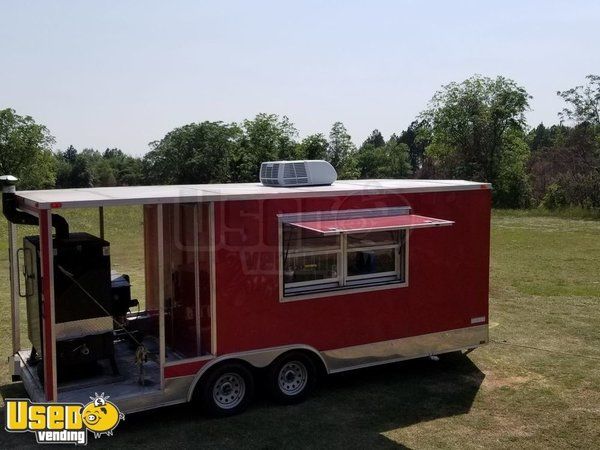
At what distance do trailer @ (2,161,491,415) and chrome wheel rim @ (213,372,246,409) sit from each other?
2cm

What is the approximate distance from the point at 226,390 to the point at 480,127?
132ft

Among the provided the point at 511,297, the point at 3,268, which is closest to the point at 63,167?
the point at 3,268

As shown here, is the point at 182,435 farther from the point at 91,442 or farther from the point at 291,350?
the point at 291,350

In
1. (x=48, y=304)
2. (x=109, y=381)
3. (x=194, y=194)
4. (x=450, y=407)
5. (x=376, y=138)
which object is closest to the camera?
(x=48, y=304)

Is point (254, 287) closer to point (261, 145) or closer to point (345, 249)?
point (345, 249)

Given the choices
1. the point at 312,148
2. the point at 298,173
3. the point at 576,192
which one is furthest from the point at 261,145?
the point at 298,173

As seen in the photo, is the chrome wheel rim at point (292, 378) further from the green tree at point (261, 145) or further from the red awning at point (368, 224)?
the green tree at point (261, 145)

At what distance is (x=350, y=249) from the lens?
26.2 ft

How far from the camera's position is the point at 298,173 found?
809 centimetres

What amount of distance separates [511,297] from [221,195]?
8824 millimetres

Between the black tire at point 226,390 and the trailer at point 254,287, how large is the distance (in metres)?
0.02

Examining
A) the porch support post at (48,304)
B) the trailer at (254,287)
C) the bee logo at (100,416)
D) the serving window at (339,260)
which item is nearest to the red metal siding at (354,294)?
the trailer at (254,287)

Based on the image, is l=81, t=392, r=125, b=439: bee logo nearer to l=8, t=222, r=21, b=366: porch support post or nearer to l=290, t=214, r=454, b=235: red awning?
l=8, t=222, r=21, b=366: porch support post

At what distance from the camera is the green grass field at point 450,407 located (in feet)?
22.0
